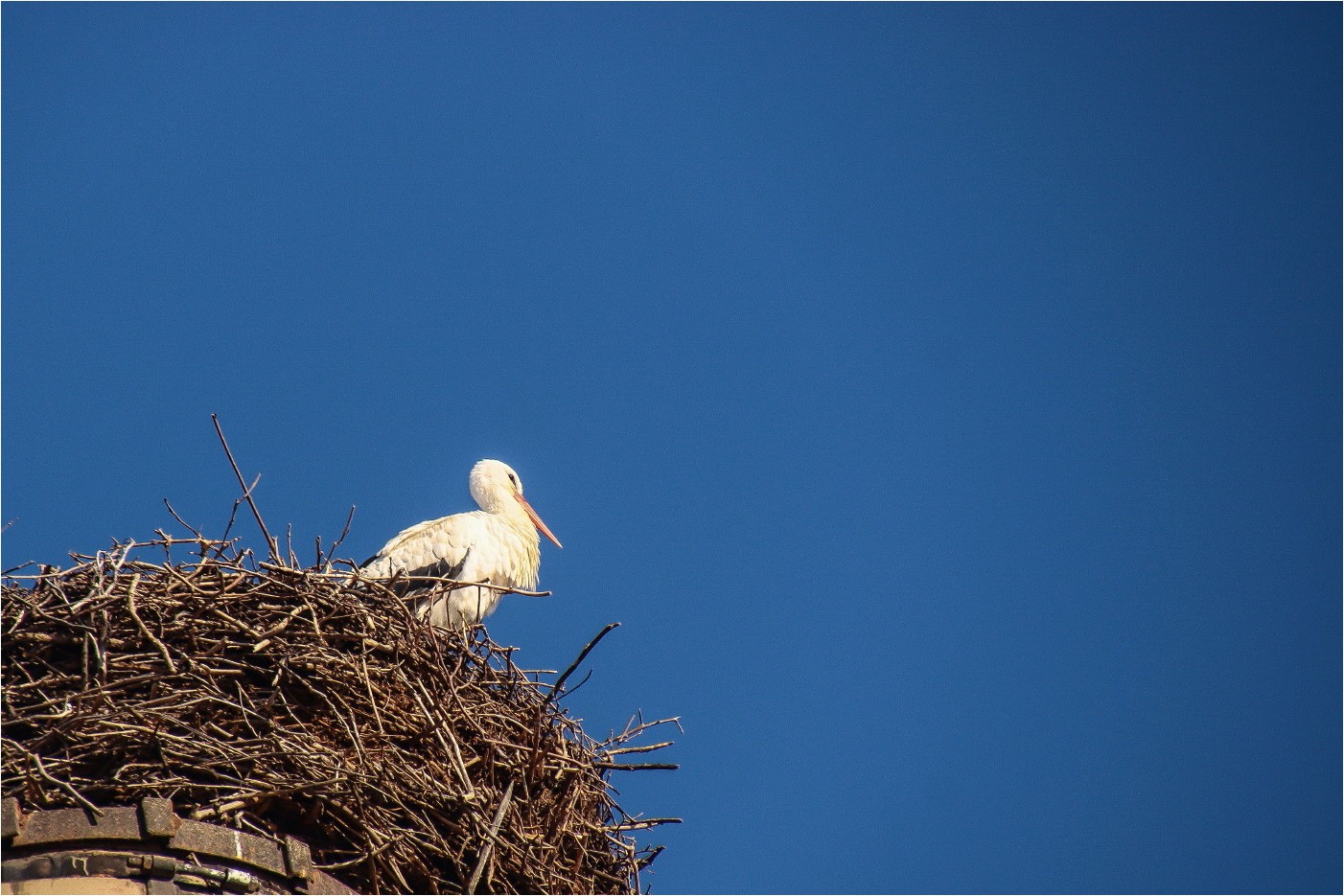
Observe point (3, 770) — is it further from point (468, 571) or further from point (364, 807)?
point (468, 571)

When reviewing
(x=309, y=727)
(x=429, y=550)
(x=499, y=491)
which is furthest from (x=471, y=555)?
(x=309, y=727)

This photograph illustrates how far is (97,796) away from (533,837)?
1342 millimetres

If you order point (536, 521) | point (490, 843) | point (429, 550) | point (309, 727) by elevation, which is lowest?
point (490, 843)

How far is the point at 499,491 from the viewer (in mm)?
7941

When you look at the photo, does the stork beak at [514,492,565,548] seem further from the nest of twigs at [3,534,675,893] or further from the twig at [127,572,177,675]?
the twig at [127,572,177,675]

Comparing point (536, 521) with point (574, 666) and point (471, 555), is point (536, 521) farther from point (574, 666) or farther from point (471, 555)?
point (574, 666)

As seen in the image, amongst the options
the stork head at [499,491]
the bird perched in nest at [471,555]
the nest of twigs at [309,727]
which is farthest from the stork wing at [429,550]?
the nest of twigs at [309,727]

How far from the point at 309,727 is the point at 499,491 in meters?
3.49

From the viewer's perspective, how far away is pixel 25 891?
12.2 feet

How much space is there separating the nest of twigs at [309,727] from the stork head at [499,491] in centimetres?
271

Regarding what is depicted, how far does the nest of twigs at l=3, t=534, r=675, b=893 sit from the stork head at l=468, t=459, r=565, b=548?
271 centimetres

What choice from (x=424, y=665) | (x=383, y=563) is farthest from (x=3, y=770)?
(x=383, y=563)

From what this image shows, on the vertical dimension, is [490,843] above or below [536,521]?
below

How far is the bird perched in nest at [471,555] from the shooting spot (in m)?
6.69
